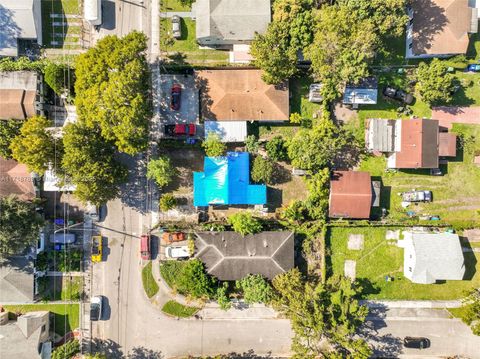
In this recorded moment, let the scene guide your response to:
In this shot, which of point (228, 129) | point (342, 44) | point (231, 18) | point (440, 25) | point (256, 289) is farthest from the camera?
point (228, 129)

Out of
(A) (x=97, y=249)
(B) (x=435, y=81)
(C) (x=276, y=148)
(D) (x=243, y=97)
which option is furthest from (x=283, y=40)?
(A) (x=97, y=249)

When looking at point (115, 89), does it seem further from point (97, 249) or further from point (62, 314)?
point (62, 314)

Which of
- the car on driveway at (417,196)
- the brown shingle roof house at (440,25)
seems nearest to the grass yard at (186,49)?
the brown shingle roof house at (440,25)

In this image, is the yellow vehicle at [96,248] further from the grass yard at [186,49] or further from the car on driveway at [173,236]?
the grass yard at [186,49]

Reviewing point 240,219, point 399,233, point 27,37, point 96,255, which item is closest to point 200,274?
point 240,219

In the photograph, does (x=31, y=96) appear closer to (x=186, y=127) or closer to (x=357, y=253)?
(x=186, y=127)

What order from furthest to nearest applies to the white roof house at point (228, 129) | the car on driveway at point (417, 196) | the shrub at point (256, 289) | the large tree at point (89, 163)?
the car on driveway at point (417, 196)
the white roof house at point (228, 129)
the shrub at point (256, 289)
the large tree at point (89, 163)
